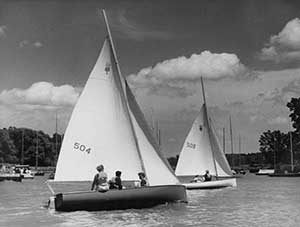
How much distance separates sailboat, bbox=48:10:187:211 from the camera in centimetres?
2222

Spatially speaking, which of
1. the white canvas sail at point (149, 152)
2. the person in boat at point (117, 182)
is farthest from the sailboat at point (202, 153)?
the person in boat at point (117, 182)

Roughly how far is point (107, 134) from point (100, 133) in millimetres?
325

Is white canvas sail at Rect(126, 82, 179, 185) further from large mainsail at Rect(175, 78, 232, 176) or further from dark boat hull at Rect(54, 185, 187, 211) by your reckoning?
large mainsail at Rect(175, 78, 232, 176)

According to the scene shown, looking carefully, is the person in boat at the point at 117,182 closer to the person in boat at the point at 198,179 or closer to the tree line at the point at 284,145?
the person in boat at the point at 198,179

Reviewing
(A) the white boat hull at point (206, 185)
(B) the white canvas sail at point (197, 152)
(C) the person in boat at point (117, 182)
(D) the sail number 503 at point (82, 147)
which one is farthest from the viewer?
(B) the white canvas sail at point (197, 152)

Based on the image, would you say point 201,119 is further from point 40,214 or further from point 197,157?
point 40,214

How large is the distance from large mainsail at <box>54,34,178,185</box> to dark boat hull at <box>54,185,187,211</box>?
1691mm

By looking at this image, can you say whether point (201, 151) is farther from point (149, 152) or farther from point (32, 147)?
point (32, 147)

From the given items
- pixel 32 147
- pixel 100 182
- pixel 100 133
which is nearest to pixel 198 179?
pixel 100 133

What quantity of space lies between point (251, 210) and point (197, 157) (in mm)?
18631

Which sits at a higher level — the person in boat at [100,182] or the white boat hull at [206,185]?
the person in boat at [100,182]

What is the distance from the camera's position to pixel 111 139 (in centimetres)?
2325

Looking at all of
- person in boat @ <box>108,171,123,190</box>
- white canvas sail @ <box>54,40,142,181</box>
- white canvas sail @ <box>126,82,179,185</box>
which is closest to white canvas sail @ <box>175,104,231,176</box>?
white canvas sail @ <box>126,82,179,185</box>

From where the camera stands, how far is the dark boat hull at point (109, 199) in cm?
2038
